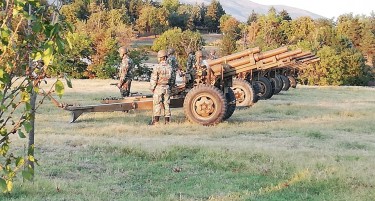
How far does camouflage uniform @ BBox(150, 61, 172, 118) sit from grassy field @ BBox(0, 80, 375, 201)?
0.43 meters

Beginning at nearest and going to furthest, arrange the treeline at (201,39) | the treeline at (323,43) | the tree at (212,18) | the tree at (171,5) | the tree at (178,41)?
the treeline at (201,39) < the tree at (178,41) < the treeline at (323,43) < the tree at (171,5) < the tree at (212,18)

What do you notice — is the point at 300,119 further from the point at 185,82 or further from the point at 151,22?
the point at 151,22

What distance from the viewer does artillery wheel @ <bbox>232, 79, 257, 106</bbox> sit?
1529 centimetres

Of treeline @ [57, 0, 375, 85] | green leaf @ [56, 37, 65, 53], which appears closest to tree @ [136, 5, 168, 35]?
treeline @ [57, 0, 375, 85]

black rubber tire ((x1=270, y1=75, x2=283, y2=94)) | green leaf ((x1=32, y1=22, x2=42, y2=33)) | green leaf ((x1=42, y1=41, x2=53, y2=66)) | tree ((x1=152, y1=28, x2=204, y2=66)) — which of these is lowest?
black rubber tire ((x1=270, y1=75, x2=283, y2=94))

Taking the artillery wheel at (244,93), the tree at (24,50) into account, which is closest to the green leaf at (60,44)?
the tree at (24,50)

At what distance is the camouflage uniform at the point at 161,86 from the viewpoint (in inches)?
435

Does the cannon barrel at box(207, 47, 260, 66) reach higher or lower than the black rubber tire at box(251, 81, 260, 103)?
higher

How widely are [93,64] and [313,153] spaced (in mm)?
26090

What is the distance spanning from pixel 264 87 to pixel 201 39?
26118 mm

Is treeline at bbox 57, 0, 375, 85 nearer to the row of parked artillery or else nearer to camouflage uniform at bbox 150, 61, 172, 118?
the row of parked artillery

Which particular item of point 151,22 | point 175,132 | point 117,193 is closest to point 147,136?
point 175,132

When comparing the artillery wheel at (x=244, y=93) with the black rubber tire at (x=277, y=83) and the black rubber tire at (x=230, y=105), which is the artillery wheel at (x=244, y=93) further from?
the black rubber tire at (x=277, y=83)

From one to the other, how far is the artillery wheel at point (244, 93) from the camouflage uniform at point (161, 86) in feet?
14.6
